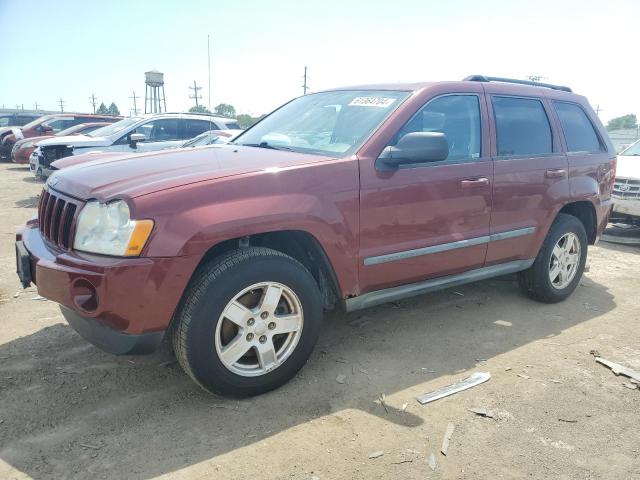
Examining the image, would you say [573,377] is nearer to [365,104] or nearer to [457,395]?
[457,395]

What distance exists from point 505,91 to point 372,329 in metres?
2.16

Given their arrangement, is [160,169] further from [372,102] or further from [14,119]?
[14,119]

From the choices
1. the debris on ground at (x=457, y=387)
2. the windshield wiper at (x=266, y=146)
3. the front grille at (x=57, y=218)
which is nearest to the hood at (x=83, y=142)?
the windshield wiper at (x=266, y=146)

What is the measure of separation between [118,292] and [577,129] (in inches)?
164

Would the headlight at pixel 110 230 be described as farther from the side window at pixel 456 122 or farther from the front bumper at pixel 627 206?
the front bumper at pixel 627 206

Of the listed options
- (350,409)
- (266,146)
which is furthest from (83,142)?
(350,409)

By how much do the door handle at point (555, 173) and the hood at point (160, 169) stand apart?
2105mm

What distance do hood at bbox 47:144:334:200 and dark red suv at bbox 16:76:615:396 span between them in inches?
→ 0.6

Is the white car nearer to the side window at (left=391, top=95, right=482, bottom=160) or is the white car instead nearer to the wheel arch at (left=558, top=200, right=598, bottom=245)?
the side window at (left=391, top=95, right=482, bottom=160)

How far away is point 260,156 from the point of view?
129 inches

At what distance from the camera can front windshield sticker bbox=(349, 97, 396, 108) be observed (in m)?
3.54

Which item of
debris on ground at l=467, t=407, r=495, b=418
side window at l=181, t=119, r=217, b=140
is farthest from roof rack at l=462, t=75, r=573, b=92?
side window at l=181, t=119, r=217, b=140

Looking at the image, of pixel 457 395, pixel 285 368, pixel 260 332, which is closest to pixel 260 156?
pixel 260 332

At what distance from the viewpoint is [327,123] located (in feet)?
12.1
